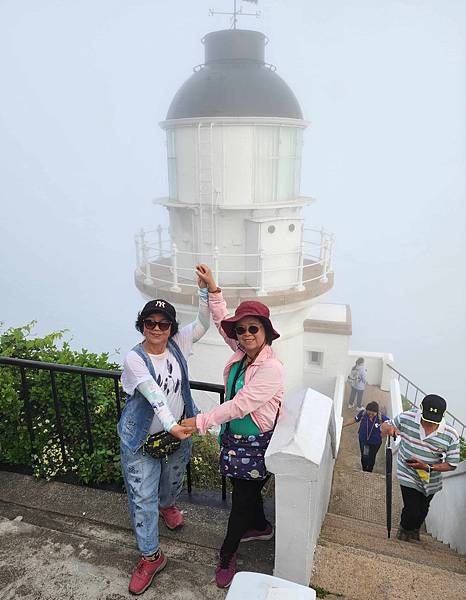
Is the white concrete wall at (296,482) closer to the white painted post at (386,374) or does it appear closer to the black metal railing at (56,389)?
the black metal railing at (56,389)

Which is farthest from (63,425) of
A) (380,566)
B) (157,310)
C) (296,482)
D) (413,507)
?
(413,507)

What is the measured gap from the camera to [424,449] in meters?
3.38

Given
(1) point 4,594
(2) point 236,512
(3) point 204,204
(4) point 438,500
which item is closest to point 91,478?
(1) point 4,594

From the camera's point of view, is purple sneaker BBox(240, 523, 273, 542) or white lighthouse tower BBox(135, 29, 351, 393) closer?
purple sneaker BBox(240, 523, 273, 542)

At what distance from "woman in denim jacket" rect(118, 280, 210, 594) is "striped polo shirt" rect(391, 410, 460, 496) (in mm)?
1920

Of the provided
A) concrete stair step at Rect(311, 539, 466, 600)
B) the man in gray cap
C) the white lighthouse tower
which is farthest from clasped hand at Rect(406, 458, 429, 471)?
the white lighthouse tower

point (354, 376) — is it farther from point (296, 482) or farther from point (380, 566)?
point (296, 482)

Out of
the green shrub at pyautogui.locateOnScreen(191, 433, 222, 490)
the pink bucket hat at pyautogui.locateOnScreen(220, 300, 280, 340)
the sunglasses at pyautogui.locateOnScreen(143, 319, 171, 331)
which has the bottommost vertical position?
the green shrub at pyautogui.locateOnScreen(191, 433, 222, 490)

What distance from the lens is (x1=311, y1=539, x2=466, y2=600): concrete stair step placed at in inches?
92.2

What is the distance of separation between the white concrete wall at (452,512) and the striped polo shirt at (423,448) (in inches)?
15.6

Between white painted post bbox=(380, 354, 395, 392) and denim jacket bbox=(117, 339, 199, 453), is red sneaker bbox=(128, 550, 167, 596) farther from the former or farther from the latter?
white painted post bbox=(380, 354, 395, 392)

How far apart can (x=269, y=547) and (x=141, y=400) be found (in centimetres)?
138

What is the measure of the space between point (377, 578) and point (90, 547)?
6.00ft

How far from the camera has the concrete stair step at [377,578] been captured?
7.68 ft
